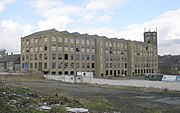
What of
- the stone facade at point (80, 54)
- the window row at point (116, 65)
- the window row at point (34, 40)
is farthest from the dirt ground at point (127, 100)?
the window row at point (116, 65)

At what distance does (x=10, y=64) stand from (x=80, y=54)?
30.4m

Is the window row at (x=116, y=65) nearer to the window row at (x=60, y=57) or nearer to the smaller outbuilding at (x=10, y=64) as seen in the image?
the window row at (x=60, y=57)

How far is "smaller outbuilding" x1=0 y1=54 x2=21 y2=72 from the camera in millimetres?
94150

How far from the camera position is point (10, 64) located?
320 feet

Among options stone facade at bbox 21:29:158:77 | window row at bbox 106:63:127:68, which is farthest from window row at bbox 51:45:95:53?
window row at bbox 106:63:127:68

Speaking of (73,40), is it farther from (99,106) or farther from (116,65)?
(99,106)

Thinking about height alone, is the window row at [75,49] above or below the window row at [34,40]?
below

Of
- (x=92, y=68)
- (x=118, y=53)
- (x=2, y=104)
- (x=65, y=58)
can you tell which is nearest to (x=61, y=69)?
(x=65, y=58)

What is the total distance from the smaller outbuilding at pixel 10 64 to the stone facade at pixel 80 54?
8687mm

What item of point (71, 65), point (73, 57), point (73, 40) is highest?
point (73, 40)

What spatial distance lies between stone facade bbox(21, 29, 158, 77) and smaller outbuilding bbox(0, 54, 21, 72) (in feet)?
28.5

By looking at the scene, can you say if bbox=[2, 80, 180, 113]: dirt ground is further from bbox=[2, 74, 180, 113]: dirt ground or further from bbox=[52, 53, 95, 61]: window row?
bbox=[52, 53, 95, 61]: window row

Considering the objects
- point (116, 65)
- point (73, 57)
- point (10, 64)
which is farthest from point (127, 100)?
point (10, 64)

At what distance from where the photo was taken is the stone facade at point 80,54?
76625 mm
